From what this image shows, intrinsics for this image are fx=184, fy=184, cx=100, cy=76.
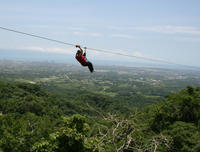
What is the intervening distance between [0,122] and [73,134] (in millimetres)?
18750

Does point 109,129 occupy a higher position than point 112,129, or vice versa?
point 112,129

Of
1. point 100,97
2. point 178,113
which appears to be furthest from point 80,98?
point 178,113

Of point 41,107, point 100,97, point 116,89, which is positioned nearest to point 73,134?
point 41,107

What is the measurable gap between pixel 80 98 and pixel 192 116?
63140 millimetres

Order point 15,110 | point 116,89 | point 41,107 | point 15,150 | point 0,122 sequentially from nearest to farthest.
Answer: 1. point 15,150
2. point 0,122
3. point 15,110
4. point 41,107
5. point 116,89

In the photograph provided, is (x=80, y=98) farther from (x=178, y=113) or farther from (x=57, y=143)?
(x=57, y=143)

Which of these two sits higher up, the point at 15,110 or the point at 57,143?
the point at 57,143

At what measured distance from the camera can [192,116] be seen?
22750 millimetres

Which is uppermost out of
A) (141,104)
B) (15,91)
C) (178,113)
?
(178,113)

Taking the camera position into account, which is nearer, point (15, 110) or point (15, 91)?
point (15, 110)

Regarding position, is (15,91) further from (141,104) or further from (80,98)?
(141,104)

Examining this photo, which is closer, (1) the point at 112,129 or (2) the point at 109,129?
(1) the point at 112,129

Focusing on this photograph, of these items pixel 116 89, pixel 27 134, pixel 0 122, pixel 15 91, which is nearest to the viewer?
pixel 27 134

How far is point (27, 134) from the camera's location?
778 inches
